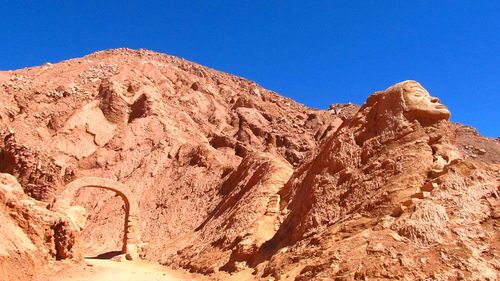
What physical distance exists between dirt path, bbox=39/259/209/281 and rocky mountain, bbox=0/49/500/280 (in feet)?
1.74

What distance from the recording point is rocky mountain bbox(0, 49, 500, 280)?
10.1 metres

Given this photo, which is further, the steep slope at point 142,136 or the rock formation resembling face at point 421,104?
the steep slope at point 142,136

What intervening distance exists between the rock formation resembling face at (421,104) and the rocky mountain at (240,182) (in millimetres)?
38

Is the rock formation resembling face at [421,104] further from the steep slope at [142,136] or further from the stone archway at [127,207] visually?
the stone archway at [127,207]

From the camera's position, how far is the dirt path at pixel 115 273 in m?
14.9

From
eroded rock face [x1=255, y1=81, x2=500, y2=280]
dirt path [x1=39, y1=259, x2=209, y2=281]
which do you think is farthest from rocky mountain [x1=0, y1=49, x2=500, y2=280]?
dirt path [x1=39, y1=259, x2=209, y2=281]

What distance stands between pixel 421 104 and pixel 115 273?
11609 millimetres

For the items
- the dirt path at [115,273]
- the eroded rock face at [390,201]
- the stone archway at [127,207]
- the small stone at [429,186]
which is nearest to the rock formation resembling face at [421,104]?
the eroded rock face at [390,201]

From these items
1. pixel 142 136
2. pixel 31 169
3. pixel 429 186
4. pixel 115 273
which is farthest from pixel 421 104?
pixel 142 136

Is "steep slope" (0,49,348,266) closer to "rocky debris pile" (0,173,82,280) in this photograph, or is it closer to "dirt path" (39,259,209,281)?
"dirt path" (39,259,209,281)

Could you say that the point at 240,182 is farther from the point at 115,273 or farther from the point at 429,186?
the point at 429,186

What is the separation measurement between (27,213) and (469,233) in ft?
38.9

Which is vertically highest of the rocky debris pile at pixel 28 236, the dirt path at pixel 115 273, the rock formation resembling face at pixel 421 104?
the rock formation resembling face at pixel 421 104

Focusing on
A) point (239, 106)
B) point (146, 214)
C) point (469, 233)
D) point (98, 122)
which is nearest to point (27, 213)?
point (469, 233)
